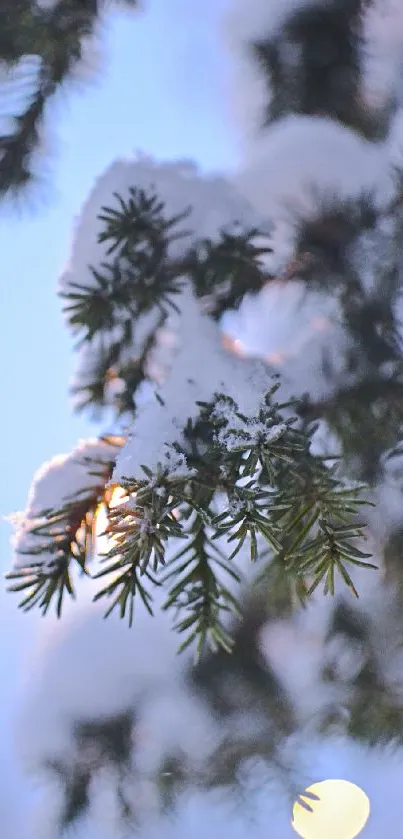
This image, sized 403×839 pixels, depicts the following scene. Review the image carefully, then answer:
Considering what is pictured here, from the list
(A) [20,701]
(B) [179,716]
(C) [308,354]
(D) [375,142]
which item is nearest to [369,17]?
(D) [375,142]

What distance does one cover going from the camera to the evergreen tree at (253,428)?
0.51m

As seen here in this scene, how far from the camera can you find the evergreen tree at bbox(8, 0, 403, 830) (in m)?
0.51

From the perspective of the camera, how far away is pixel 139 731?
130 cm

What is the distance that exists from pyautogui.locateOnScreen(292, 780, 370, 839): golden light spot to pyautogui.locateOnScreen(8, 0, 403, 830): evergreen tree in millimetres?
65

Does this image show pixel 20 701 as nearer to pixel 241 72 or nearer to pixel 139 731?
pixel 139 731

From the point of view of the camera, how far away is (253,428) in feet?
1.56

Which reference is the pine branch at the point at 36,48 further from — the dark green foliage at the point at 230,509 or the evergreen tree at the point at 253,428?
the dark green foliage at the point at 230,509

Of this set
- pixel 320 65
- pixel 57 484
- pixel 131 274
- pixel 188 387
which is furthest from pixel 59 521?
pixel 320 65

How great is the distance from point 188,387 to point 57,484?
17cm

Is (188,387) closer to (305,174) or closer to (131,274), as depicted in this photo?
(131,274)

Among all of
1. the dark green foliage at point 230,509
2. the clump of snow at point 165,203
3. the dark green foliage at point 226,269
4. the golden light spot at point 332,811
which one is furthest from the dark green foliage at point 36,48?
the golden light spot at point 332,811

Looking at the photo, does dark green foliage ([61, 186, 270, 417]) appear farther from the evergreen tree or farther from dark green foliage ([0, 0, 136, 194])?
dark green foliage ([0, 0, 136, 194])

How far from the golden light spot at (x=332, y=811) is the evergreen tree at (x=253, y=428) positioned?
0.06 m

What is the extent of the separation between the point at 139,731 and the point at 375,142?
1.23 meters
